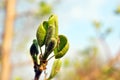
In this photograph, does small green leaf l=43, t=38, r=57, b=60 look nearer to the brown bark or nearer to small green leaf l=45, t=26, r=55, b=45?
small green leaf l=45, t=26, r=55, b=45

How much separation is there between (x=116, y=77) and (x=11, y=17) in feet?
14.0

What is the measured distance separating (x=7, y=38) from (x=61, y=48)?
6.16 meters

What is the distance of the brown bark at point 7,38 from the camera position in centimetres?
633

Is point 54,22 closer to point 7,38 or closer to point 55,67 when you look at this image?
point 55,67

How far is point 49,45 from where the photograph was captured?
2.66 feet

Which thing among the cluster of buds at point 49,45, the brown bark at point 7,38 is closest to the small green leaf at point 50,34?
the cluster of buds at point 49,45

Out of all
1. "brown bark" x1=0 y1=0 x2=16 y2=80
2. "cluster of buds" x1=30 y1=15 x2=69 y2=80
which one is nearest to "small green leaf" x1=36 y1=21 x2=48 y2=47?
"cluster of buds" x1=30 y1=15 x2=69 y2=80

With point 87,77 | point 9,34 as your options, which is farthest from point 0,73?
point 87,77

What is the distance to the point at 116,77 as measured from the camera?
3.24 metres

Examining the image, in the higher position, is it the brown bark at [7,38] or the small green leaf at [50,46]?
the brown bark at [7,38]

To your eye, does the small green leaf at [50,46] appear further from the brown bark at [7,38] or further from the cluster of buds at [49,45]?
the brown bark at [7,38]

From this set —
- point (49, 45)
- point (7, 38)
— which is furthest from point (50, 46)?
point (7, 38)

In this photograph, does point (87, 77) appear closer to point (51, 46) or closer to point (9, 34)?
point (51, 46)

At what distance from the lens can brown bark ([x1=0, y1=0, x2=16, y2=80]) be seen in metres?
6.33
